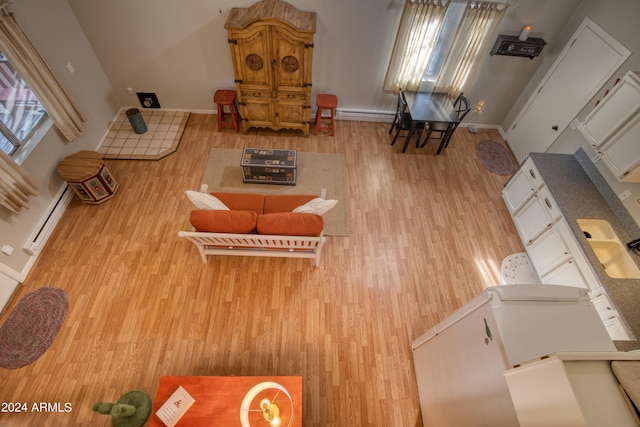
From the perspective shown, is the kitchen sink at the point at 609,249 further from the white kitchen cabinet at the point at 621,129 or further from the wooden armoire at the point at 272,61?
the wooden armoire at the point at 272,61

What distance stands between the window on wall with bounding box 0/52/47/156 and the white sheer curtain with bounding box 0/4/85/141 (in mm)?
175

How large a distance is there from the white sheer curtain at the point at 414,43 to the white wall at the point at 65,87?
4.31 meters

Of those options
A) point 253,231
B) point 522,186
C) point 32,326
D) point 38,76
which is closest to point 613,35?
point 522,186

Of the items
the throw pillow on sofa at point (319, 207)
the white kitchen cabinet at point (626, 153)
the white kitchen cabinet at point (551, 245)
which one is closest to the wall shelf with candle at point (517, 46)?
the white kitchen cabinet at point (551, 245)

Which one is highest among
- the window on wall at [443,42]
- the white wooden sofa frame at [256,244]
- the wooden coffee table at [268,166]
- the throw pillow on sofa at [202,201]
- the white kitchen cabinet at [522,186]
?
the window on wall at [443,42]

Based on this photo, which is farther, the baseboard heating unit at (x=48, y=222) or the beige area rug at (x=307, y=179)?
the beige area rug at (x=307, y=179)

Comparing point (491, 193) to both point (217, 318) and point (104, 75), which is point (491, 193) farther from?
point (104, 75)

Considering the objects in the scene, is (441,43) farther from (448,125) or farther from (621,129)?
(621,129)

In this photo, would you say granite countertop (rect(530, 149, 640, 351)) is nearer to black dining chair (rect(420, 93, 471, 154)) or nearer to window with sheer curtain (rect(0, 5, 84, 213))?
black dining chair (rect(420, 93, 471, 154))

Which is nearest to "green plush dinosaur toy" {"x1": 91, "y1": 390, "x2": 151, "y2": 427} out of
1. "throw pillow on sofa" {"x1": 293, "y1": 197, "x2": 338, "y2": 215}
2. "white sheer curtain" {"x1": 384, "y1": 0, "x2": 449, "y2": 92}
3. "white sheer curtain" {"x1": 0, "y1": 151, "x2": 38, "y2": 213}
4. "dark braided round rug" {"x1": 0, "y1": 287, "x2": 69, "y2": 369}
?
"dark braided round rug" {"x1": 0, "y1": 287, "x2": 69, "y2": 369}

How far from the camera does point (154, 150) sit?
4344 millimetres

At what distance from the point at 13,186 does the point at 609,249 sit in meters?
5.92

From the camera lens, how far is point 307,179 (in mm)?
4191

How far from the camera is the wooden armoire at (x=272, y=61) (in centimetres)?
354
